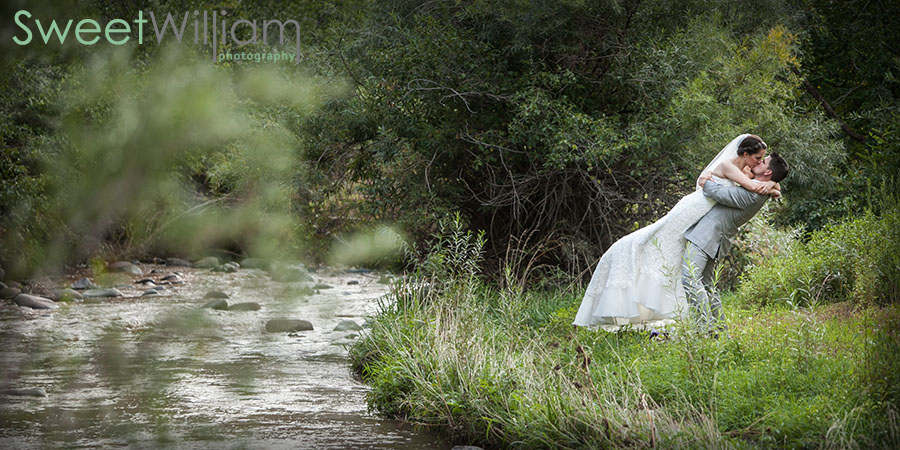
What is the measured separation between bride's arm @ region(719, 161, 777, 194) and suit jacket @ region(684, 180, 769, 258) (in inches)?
2.4

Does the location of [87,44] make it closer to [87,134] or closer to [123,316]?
[87,134]

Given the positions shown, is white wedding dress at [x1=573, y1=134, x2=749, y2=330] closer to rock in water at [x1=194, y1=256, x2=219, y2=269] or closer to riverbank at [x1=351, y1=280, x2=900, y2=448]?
riverbank at [x1=351, y1=280, x2=900, y2=448]

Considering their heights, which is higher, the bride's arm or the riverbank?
the bride's arm

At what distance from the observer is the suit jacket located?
19.9 feet

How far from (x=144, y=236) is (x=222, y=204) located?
1.10 ft

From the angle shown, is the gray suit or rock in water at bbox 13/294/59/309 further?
rock in water at bbox 13/294/59/309

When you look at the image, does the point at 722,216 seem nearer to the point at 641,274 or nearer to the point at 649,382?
the point at 641,274

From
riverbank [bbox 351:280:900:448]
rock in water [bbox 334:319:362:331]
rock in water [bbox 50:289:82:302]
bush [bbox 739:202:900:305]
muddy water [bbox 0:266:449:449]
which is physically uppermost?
rock in water [bbox 50:289:82:302]

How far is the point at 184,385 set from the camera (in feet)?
24.0

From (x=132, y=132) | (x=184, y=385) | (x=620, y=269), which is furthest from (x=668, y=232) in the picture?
(x=132, y=132)

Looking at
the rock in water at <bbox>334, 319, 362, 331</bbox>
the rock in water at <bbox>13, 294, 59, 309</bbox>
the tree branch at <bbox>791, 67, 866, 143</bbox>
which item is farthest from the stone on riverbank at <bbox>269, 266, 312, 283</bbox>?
the tree branch at <bbox>791, 67, 866, 143</bbox>

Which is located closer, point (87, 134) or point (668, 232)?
point (87, 134)

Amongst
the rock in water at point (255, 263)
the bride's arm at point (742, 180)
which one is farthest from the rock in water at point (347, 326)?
the rock in water at point (255, 263)

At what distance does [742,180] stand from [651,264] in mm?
880
